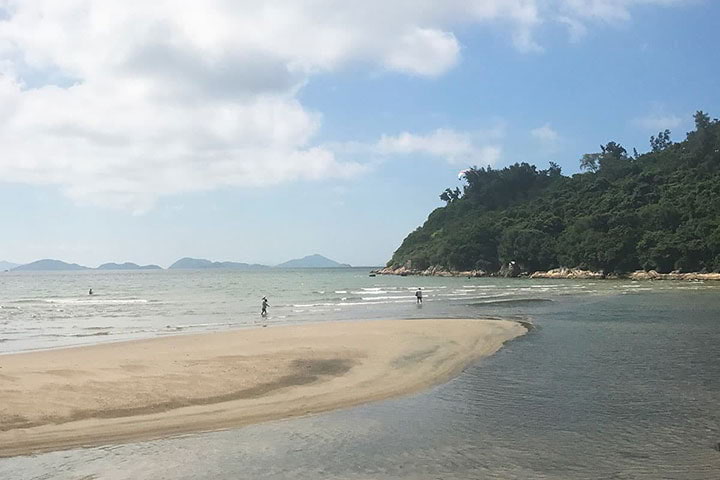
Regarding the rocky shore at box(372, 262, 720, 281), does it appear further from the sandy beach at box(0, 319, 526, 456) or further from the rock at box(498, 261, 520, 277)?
the sandy beach at box(0, 319, 526, 456)

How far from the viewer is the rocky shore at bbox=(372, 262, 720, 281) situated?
91.9m

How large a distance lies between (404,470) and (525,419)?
3.70m

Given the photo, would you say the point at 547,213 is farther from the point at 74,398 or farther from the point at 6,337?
the point at 74,398

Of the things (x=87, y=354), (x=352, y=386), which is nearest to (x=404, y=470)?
(x=352, y=386)

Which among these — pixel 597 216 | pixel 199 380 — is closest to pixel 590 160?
pixel 597 216

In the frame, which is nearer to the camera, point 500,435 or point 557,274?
point 500,435

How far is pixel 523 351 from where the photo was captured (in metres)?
20.0

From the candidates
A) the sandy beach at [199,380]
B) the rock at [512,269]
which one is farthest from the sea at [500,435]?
the rock at [512,269]

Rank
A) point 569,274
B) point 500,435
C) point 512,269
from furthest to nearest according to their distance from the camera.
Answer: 1. point 512,269
2. point 569,274
3. point 500,435

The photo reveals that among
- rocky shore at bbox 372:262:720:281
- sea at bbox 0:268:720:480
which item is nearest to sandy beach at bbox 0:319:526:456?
sea at bbox 0:268:720:480

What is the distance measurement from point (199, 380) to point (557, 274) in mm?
114866

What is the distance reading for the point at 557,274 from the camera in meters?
120

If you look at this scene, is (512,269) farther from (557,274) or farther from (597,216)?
(597,216)

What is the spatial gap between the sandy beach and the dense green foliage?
87.8 metres
